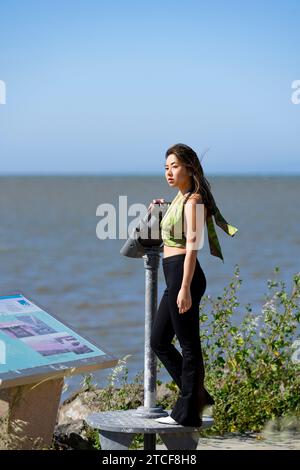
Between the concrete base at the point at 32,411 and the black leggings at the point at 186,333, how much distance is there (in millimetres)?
862

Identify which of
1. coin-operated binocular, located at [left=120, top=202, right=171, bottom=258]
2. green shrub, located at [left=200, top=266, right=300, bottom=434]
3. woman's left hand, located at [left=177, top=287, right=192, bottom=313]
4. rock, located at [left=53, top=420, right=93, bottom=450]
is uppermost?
coin-operated binocular, located at [left=120, top=202, right=171, bottom=258]

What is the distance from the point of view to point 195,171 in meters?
5.30

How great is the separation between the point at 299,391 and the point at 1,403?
96.2 inches

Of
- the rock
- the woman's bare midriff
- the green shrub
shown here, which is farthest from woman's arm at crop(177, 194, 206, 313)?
the green shrub

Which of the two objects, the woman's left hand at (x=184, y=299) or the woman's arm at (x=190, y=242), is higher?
the woman's arm at (x=190, y=242)

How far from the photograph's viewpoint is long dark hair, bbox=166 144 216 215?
523 cm

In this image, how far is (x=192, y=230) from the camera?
5.11 meters

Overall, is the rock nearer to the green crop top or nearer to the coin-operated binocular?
the coin-operated binocular

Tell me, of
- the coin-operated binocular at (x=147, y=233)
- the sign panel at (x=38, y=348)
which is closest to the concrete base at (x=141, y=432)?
the sign panel at (x=38, y=348)

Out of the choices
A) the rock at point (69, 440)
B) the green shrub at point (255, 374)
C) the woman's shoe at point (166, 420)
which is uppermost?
the green shrub at point (255, 374)

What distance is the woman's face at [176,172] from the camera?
209 inches

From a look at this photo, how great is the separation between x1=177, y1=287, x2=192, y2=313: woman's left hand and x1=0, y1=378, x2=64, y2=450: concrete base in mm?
1063

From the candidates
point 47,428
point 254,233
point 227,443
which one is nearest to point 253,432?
point 227,443

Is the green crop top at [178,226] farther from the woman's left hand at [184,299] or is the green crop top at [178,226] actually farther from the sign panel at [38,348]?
the sign panel at [38,348]
